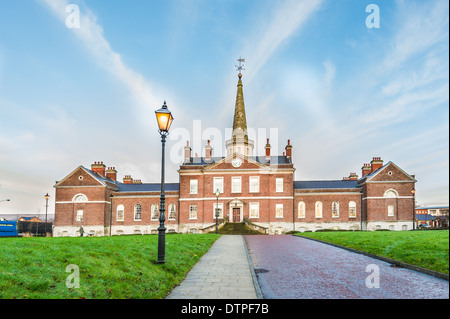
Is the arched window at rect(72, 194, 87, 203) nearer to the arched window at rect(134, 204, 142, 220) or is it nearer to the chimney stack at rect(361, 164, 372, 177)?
the arched window at rect(134, 204, 142, 220)

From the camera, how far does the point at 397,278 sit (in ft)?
27.0

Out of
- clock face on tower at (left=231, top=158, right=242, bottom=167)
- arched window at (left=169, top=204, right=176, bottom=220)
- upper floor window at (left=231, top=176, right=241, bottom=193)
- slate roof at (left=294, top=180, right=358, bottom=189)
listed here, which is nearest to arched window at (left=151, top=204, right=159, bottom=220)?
arched window at (left=169, top=204, right=176, bottom=220)

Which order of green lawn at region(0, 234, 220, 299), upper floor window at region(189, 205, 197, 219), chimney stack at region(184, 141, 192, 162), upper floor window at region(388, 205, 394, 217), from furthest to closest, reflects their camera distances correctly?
chimney stack at region(184, 141, 192, 162)
upper floor window at region(189, 205, 197, 219)
upper floor window at region(388, 205, 394, 217)
green lawn at region(0, 234, 220, 299)

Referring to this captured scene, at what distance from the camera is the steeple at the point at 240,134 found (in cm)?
5058

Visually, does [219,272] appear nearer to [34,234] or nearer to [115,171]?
[34,234]

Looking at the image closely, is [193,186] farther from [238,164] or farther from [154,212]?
[238,164]

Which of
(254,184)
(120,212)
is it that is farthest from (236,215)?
(120,212)

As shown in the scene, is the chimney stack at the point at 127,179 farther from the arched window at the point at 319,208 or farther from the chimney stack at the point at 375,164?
the chimney stack at the point at 375,164

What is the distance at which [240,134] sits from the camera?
1996 inches

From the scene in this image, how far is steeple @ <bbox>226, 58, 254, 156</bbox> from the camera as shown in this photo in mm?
50584

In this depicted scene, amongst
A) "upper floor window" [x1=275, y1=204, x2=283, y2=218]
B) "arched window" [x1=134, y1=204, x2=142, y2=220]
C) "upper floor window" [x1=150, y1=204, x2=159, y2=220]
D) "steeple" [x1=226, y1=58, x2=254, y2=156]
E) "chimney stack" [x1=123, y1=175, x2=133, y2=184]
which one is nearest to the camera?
"upper floor window" [x1=275, y1=204, x2=283, y2=218]

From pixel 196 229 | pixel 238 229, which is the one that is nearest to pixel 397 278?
pixel 238 229

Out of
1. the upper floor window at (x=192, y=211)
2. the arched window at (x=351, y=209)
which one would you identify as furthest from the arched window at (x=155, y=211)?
the arched window at (x=351, y=209)
